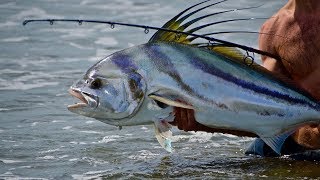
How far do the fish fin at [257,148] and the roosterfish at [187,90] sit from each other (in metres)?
0.98

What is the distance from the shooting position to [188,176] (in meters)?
5.02

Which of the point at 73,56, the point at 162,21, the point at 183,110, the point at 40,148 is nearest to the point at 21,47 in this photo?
the point at 73,56

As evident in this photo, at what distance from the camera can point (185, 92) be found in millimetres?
4270

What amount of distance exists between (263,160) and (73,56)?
4.47 metres

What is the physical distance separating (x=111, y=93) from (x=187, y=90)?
0.39 m

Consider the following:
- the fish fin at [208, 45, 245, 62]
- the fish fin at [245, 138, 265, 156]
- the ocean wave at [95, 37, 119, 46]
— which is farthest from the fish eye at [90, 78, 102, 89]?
the ocean wave at [95, 37, 119, 46]

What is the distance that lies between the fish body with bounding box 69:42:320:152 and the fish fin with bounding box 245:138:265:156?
39.4 inches

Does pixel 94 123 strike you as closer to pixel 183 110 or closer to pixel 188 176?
pixel 188 176

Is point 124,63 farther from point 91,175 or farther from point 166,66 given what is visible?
point 91,175

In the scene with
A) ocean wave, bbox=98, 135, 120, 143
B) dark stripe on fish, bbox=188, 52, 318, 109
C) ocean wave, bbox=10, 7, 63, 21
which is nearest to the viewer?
dark stripe on fish, bbox=188, 52, 318, 109

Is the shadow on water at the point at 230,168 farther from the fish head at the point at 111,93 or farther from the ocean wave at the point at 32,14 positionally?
the ocean wave at the point at 32,14

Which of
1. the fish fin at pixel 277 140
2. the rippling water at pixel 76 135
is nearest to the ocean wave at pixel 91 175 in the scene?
the rippling water at pixel 76 135

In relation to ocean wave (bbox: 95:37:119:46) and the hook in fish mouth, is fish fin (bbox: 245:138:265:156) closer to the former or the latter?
the hook in fish mouth

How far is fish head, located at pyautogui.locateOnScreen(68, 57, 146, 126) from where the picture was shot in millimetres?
4199
